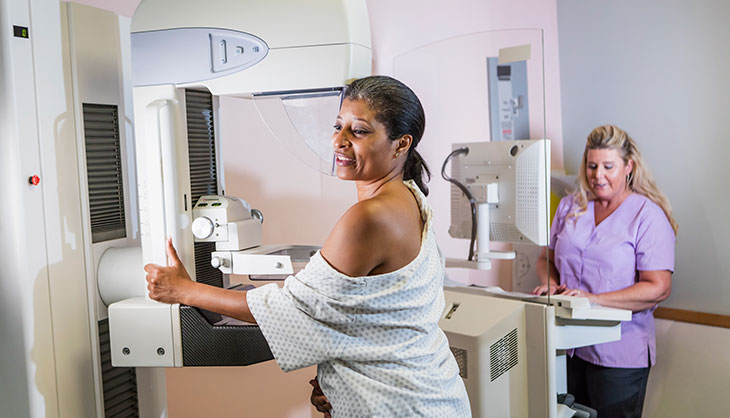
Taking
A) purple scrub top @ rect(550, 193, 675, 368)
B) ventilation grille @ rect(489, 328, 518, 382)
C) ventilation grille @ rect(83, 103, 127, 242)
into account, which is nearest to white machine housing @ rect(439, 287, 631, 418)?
ventilation grille @ rect(489, 328, 518, 382)

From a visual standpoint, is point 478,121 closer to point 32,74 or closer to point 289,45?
point 289,45

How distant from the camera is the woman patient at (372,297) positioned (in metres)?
1.13

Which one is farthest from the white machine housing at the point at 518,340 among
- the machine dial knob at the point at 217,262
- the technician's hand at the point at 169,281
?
the technician's hand at the point at 169,281

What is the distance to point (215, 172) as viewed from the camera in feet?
5.40

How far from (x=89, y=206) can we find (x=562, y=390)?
1630mm

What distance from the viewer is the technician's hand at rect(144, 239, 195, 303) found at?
1359 mm

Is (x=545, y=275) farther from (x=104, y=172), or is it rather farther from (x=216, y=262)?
(x=104, y=172)

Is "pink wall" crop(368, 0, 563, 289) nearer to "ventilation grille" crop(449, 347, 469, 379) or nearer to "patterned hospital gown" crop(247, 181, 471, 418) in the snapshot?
"ventilation grille" crop(449, 347, 469, 379)

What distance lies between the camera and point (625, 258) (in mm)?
2531

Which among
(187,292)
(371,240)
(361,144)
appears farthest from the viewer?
(187,292)

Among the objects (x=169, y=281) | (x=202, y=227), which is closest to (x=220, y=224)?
(x=202, y=227)

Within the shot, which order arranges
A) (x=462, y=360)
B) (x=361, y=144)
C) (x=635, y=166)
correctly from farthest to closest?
(x=635, y=166) → (x=462, y=360) → (x=361, y=144)

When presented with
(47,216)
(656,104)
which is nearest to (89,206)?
(47,216)

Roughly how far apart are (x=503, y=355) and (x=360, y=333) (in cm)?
89
